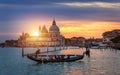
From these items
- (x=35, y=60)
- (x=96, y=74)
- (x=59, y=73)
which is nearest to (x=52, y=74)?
(x=59, y=73)

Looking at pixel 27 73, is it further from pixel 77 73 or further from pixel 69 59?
pixel 69 59

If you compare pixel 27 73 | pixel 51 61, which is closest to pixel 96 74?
pixel 27 73

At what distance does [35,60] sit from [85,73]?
47.3 feet

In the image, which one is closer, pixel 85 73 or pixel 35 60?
pixel 85 73

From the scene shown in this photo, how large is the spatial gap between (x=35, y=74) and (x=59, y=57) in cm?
1508

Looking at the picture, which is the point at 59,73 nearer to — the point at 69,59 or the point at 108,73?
the point at 108,73

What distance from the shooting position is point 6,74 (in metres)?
→ 39.2

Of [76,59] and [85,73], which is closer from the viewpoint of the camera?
[85,73]

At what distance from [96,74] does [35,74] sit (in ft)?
17.7

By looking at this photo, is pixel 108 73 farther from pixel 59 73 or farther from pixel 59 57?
pixel 59 57

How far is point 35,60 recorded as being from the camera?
52.5 m

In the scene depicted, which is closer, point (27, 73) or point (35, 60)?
point (27, 73)

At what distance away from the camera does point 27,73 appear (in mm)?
39750

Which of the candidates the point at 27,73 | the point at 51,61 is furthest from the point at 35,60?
the point at 27,73
